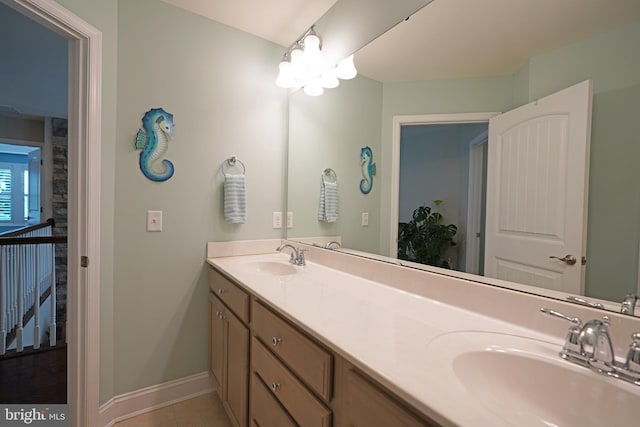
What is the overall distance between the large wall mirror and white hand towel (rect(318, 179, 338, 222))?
39mm

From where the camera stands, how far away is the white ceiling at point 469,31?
0.82 meters

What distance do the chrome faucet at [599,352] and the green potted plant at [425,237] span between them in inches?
19.3

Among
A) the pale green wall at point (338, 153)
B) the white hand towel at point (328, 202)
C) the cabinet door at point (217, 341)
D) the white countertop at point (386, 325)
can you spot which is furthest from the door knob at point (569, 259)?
the cabinet door at point (217, 341)

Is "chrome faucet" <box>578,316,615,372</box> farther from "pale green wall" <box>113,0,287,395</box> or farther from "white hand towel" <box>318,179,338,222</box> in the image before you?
"pale green wall" <box>113,0,287,395</box>

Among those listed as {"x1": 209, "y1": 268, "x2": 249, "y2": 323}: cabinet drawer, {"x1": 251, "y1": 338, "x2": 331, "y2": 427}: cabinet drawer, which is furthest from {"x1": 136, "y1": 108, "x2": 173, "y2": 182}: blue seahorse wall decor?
{"x1": 251, "y1": 338, "x2": 331, "y2": 427}: cabinet drawer

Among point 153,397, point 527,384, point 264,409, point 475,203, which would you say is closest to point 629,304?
point 527,384

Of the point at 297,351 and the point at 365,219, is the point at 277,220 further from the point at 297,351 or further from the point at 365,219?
the point at 297,351

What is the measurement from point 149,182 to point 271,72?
1.16 m

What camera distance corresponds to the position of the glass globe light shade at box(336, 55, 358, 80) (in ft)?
5.44

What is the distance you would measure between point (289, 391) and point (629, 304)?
38.9 inches

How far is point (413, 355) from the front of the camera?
730mm

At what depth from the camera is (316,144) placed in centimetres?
202

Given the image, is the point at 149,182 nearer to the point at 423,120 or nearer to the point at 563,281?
the point at 423,120

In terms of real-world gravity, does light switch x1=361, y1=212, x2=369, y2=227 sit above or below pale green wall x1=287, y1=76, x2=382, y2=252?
below
